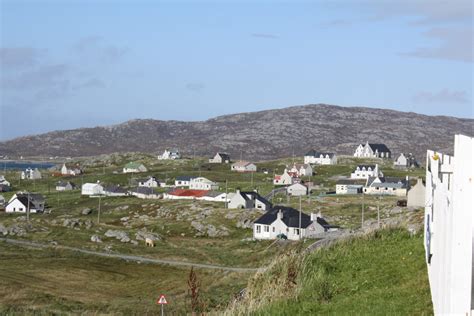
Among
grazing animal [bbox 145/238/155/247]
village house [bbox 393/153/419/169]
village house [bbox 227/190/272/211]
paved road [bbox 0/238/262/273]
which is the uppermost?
village house [bbox 393/153/419/169]

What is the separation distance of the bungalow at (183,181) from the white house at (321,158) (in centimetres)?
5041

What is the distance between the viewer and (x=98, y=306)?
40281 mm

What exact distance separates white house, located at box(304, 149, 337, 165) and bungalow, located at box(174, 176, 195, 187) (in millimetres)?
50409

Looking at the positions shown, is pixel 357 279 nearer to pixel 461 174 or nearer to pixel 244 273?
pixel 461 174

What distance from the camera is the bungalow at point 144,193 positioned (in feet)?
463

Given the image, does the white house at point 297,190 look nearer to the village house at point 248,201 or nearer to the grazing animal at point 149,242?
the village house at point 248,201

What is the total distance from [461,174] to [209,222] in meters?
92.6

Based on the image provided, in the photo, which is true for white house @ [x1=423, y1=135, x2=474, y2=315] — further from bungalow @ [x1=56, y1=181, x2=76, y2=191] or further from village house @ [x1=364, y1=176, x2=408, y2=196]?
bungalow @ [x1=56, y1=181, x2=76, y2=191]

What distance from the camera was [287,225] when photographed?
85688 mm

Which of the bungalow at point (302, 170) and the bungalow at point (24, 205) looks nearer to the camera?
the bungalow at point (24, 205)

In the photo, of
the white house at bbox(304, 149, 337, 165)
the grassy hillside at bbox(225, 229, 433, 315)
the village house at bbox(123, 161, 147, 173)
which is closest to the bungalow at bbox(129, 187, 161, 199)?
the village house at bbox(123, 161, 147, 173)

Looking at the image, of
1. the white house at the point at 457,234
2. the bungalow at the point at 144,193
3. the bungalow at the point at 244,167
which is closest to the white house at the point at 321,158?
the bungalow at the point at 244,167

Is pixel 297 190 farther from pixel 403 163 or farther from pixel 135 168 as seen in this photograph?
pixel 135 168

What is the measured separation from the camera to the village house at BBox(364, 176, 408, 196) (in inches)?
5226
